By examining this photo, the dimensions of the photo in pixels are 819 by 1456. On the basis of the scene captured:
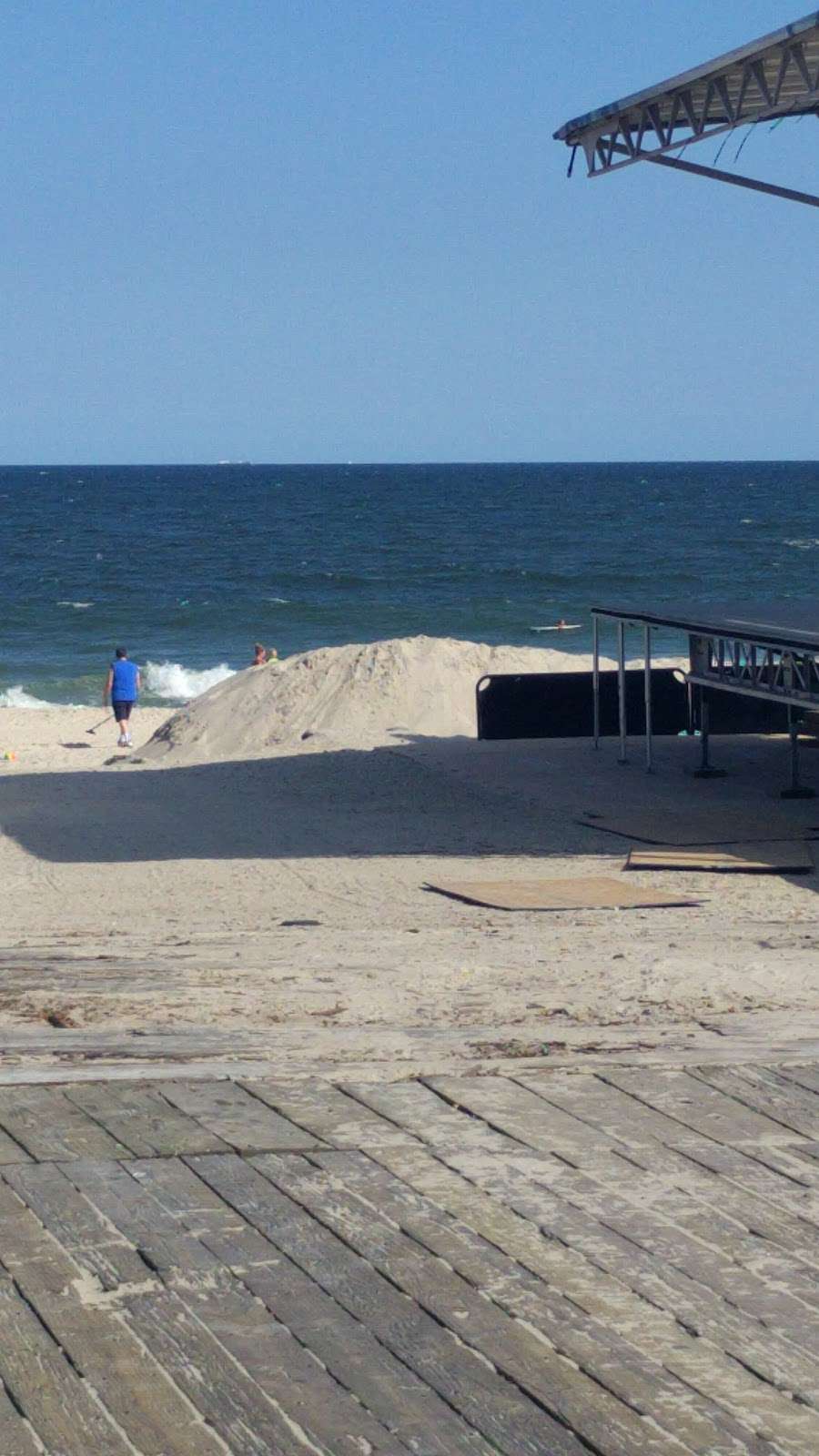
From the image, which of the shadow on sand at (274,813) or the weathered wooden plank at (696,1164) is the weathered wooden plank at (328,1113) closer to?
the weathered wooden plank at (696,1164)

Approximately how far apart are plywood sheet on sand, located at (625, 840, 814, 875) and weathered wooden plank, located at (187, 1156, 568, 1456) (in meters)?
8.37

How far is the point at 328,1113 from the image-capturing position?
4410mm

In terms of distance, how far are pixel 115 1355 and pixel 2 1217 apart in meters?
0.71

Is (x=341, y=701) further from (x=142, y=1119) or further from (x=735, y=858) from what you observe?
(x=142, y=1119)

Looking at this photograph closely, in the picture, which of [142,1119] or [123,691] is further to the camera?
[123,691]

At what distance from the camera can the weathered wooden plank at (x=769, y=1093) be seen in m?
4.40

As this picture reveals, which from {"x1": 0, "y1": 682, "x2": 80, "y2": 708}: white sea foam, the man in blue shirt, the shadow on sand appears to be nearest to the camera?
the shadow on sand

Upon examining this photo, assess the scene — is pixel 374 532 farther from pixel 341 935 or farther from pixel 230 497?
pixel 341 935

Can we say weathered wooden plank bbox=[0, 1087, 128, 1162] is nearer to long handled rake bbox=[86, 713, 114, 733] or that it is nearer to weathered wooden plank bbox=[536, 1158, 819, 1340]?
weathered wooden plank bbox=[536, 1158, 819, 1340]

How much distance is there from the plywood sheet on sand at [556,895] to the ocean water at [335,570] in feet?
76.5

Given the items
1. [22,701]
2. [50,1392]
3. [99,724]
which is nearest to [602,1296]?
[50,1392]

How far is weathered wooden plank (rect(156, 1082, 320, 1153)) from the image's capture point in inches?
165

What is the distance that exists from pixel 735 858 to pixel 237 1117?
8433mm

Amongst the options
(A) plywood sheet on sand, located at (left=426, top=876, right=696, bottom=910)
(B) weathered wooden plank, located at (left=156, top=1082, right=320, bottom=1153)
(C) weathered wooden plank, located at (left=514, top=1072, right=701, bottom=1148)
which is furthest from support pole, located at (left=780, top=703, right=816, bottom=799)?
(B) weathered wooden plank, located at (left=156, top=1082, right=320, bottom=1153)
